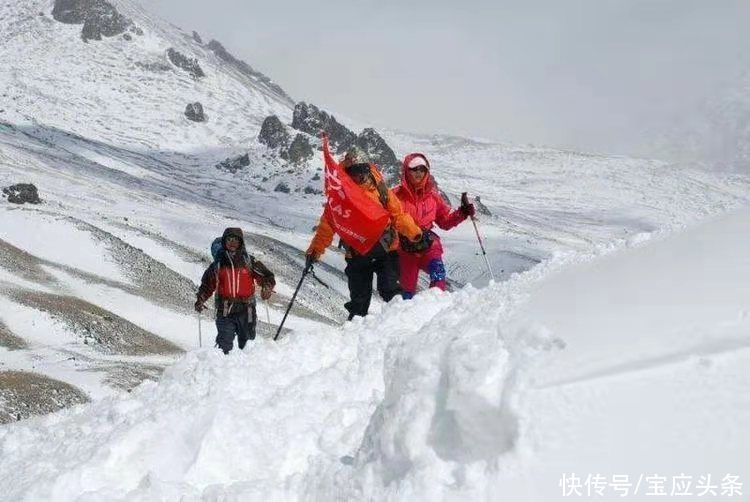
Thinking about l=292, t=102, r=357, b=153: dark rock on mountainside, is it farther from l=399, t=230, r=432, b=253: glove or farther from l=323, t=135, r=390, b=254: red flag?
l=323, t=135, r=390, b=254: red flag

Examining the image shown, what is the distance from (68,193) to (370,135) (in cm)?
8016

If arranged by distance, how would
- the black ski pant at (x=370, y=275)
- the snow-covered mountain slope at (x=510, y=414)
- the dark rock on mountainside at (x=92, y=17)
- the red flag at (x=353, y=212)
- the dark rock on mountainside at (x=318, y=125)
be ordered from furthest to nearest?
the dark rock on mountainside at (x=92, y=17)
the dark rock on mountainside at (x=318, y=125)
the black ski pant at (x=370, y=275)
the red flag at (x=353, y=212)
the snow-covered mountain slope at (x=510, y=414)

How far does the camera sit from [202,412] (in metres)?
5.73

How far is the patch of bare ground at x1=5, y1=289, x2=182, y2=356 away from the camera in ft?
70.0

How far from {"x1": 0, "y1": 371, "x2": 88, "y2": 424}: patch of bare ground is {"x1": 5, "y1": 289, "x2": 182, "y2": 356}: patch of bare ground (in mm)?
6282

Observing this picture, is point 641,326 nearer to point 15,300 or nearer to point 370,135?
point 15,300

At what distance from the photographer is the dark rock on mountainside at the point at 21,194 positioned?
44.7 metres

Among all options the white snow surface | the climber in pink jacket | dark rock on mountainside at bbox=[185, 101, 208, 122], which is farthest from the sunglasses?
dark rock on mountainside at bbox=[185, 101, 208, 122]

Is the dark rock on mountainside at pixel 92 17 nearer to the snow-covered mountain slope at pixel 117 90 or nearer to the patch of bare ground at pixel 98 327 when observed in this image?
the snow-covered mountain slope at pixel 117 90

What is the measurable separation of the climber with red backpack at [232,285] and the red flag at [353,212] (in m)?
1.82

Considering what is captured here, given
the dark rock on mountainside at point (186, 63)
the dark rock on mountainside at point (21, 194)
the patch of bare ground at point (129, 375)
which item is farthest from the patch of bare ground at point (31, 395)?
the dark rock on mountainside at point (186, 63)

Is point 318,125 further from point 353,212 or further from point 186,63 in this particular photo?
point 353,212

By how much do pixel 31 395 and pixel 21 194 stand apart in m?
35.7

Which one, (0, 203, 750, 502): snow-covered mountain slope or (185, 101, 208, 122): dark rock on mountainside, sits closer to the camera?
(0, 203, 750, 502): snow-covered mountain slope
